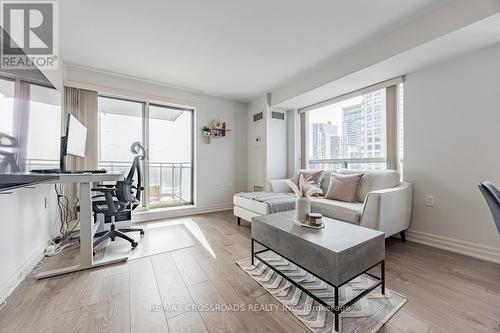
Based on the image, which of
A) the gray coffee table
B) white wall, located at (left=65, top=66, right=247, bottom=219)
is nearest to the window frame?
white wall, located at (left=65, top=66, right=247, bottom=219)

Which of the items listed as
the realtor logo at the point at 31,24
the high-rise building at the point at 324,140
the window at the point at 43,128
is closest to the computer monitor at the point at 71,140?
the window at the point at 43,128

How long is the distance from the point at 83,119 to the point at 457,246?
4.92 m

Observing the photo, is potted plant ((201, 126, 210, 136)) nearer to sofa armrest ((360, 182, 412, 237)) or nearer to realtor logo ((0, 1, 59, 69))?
realtor logo ((0, 1, 59, 69))

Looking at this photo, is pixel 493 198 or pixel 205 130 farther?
pixel 205 130

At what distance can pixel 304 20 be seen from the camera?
1.95 meters

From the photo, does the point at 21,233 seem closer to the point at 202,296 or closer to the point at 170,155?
the point at 202,296

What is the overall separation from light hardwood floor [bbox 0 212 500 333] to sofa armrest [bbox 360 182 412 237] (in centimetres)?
31

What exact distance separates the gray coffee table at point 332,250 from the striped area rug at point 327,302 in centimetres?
8

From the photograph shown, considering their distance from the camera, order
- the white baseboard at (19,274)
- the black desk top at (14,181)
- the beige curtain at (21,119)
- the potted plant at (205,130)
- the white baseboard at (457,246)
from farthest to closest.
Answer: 1. the potted plant at (205,130)
2. the white baseboard at (457,246)
3. the white baseboard at (19,274)
4. the beige curtain at (21,119)
5. the black desk top at (14,181)

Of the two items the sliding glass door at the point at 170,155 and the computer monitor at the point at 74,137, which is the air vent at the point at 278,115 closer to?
the sliding glass door at the point at 170,155

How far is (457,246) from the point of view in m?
2.07

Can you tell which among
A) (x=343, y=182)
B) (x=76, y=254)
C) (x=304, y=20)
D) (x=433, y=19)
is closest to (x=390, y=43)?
(x=433, y=19)


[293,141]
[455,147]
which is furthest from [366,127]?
[293,141]

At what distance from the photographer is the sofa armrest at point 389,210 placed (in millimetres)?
1971
